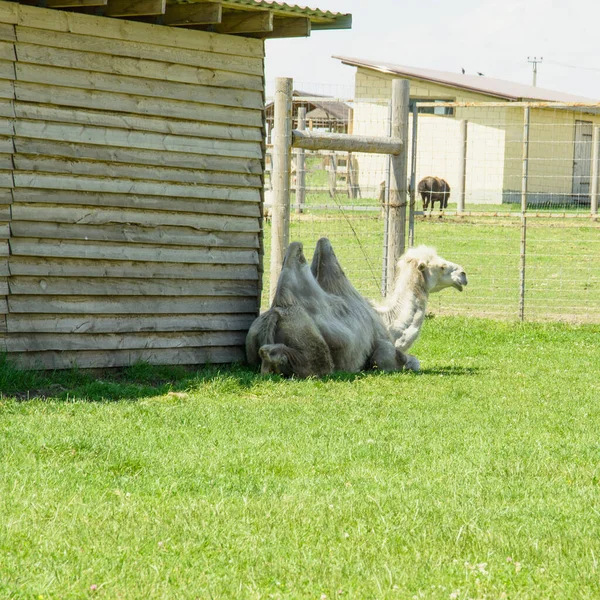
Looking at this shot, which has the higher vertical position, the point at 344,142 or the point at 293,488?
the point at 344,142

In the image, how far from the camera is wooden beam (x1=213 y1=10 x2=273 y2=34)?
407 inches

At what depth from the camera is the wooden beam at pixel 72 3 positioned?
29.6ft

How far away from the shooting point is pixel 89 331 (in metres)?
9.62

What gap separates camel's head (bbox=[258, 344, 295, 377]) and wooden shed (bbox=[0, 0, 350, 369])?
0.83m

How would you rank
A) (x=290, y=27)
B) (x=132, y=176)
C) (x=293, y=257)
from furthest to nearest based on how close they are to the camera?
(x=290, y=27) < (x=293, y=257) < (x=132, y=176)

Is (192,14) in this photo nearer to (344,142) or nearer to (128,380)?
(344,142)

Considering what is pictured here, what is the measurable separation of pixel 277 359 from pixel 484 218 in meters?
17.1

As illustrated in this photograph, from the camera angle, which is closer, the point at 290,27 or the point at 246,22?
the point at 246,22

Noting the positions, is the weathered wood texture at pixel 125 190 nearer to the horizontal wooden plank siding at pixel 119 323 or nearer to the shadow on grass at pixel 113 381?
the horizontal wooden plank siding at pixel 119 323

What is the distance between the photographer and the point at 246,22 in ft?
34.4

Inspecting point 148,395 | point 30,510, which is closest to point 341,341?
point 148,395

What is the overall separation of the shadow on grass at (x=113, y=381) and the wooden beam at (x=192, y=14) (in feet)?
10.2

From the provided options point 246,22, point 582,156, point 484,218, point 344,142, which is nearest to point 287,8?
point 246,22

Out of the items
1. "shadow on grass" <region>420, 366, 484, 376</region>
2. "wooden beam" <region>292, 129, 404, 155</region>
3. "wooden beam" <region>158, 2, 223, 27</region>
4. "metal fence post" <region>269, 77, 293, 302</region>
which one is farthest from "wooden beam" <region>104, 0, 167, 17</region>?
"shadow on grass" <region>420, 366, 484, 376</region>
